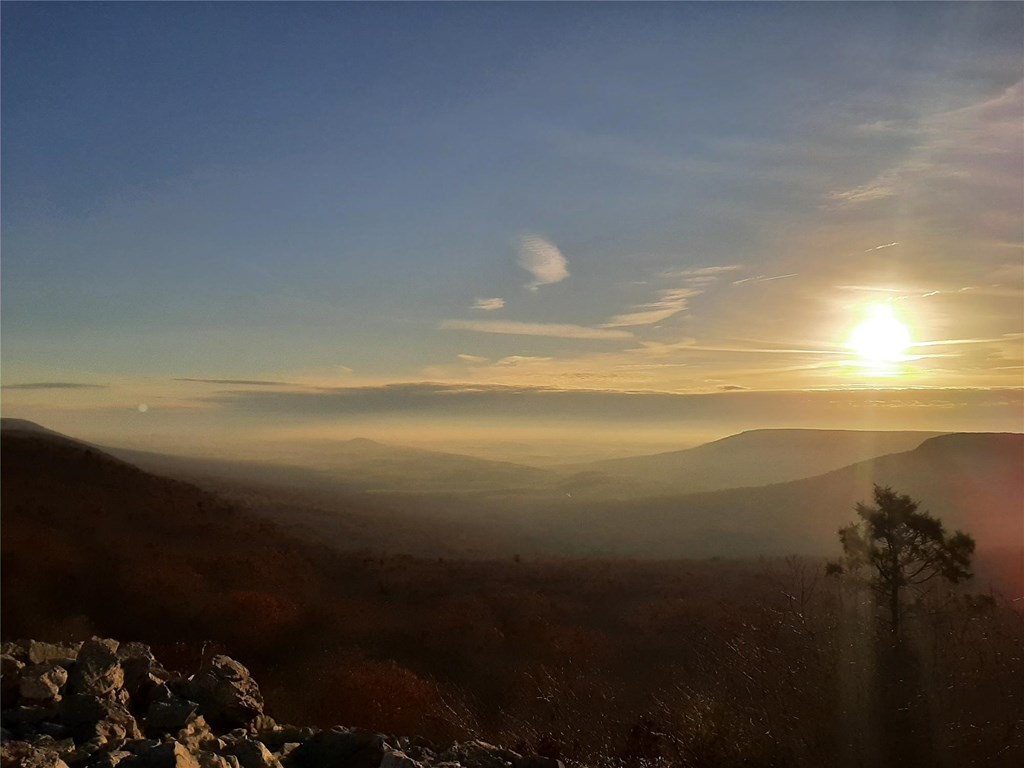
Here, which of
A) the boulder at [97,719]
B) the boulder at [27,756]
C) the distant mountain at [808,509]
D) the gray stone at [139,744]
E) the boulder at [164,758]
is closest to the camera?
the boulder at [164,758]

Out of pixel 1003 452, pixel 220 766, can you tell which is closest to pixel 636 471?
pixel 1003 452

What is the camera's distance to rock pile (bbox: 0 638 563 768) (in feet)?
23.2

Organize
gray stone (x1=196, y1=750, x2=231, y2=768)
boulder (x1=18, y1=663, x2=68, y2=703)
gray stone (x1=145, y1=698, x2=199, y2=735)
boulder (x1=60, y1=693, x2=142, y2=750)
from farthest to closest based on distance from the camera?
gray stone (x1=145, y1=698, x2=199, y2=735) < boulder (x1=18, y1=663, x2=68, y2=703) < boulder (x1=60, y1=693, x2=142, y2=750) < gray stone (x1=196, y1=750, x2=231, y2=768)

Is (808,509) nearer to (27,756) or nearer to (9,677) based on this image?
(9,677)

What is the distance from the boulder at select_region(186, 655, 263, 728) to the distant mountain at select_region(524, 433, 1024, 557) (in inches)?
1521

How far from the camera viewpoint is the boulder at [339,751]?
7738mm

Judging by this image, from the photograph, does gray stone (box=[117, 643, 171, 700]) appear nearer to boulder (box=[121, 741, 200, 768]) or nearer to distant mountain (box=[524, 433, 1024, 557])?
boulder (box=[121, 741, 200, 768])

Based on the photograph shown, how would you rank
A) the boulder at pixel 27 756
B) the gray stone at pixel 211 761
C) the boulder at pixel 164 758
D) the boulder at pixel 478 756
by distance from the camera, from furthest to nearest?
1. the boulder at pixel 478 756
2. the gray stone at pixel 211 761
3. the boulder at pixel 27 756
4. the boulder at pixel 164 758

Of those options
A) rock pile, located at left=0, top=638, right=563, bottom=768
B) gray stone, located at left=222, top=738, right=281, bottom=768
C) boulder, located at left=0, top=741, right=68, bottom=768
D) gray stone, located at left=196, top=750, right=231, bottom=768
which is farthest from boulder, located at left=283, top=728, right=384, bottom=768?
boulder, located at left=0, top=741, right=68, bottom=768

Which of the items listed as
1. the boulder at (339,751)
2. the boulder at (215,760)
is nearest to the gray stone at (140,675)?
the boulder at (339,751)

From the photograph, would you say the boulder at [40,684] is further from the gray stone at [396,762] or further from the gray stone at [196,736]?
the gray stone at [396,762]

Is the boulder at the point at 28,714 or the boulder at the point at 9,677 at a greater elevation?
the boulder at the point at 9,677

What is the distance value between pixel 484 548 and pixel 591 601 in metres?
16.2

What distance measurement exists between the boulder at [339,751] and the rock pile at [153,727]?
0.04 ft
